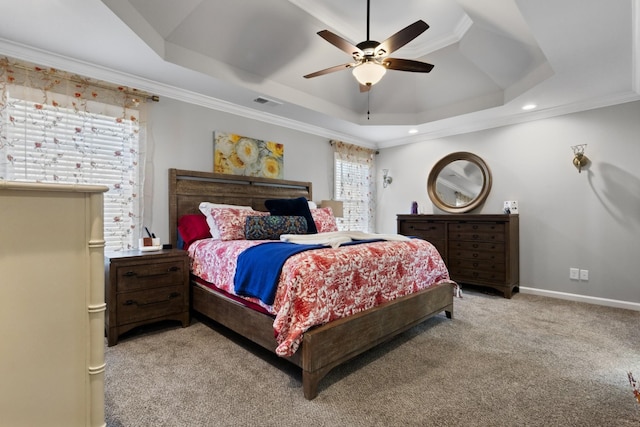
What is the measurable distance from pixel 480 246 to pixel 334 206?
82.5 inches

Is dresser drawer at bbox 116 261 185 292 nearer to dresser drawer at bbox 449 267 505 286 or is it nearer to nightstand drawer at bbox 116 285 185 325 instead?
nightstand drawer at bbox 116 285 185 325

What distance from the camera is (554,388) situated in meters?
1.85

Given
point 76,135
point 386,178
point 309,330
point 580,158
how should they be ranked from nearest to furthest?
1. point 309,330
2. point 76,135
3. point 580,158
4. point 386,178

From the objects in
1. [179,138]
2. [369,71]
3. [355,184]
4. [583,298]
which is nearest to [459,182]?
[355,184]

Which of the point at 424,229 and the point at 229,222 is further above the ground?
the point at 229,222

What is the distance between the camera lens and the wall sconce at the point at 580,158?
3.62 m

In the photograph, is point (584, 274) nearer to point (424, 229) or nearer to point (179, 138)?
point (424, 229)

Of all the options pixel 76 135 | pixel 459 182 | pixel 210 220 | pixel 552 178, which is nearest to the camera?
pixel 76 135

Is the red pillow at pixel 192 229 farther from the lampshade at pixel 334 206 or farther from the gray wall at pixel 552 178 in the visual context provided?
the lampshade at pixel 334 206

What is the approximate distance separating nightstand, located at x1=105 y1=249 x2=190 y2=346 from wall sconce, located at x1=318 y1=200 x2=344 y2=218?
7.64 ft

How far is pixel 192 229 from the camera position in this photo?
321 centimetres

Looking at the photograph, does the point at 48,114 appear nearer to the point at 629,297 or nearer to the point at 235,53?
the point at 235,53

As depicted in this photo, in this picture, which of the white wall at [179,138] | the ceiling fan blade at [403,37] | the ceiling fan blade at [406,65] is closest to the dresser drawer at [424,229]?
the white wall at [179,138]

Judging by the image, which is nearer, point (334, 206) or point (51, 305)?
point (51, 305)
